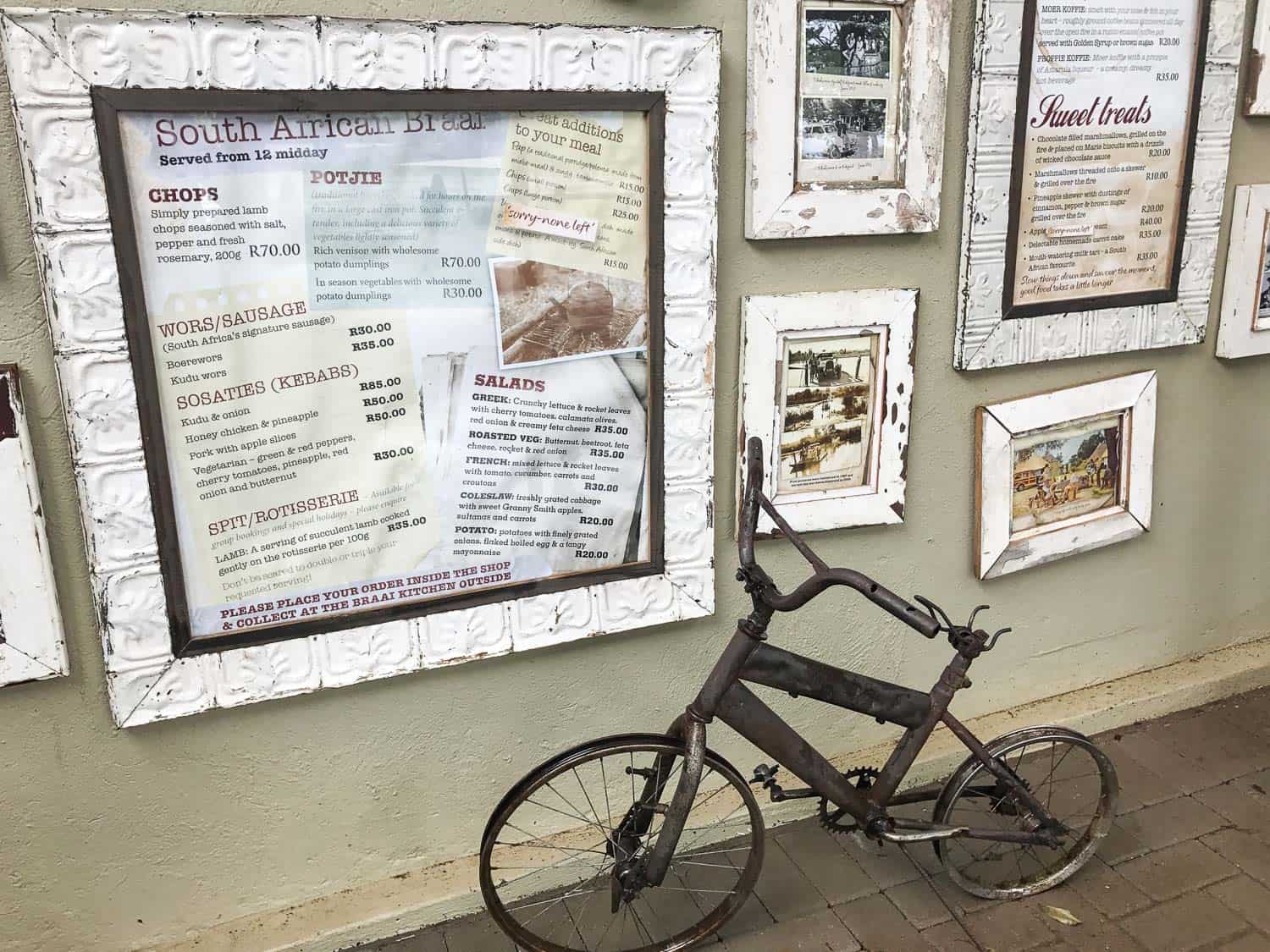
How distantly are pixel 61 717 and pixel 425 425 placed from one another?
1026 millimetres

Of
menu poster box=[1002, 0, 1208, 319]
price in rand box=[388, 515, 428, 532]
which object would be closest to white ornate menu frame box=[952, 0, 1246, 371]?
menu poster box=[1002, 0, 1208, 319]

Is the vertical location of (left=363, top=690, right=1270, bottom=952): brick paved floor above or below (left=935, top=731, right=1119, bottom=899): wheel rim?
below

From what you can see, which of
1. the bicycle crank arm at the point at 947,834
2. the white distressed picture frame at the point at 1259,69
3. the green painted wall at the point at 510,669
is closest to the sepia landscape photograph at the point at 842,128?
the green painted wall at the point at 510,669

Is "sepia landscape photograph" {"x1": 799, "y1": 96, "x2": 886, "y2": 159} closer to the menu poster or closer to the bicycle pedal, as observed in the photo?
the menu poster

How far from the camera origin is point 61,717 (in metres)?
2.26

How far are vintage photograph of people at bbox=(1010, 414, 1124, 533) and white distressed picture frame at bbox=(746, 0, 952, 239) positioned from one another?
0.84 m

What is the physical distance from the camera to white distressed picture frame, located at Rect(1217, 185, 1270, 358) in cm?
318

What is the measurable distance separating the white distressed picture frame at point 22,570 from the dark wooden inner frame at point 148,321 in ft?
0.71

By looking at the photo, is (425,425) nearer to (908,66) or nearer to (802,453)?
(802,453)

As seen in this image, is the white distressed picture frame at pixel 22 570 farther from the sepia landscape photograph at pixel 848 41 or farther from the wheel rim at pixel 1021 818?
the wheel rim at pixel 1021 818

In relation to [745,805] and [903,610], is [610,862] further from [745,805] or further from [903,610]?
[903,610]

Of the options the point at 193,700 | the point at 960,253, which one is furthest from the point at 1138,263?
the point at 193,700

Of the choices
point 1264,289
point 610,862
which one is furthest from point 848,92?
point 610,862

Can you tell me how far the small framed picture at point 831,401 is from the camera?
8.73ft
